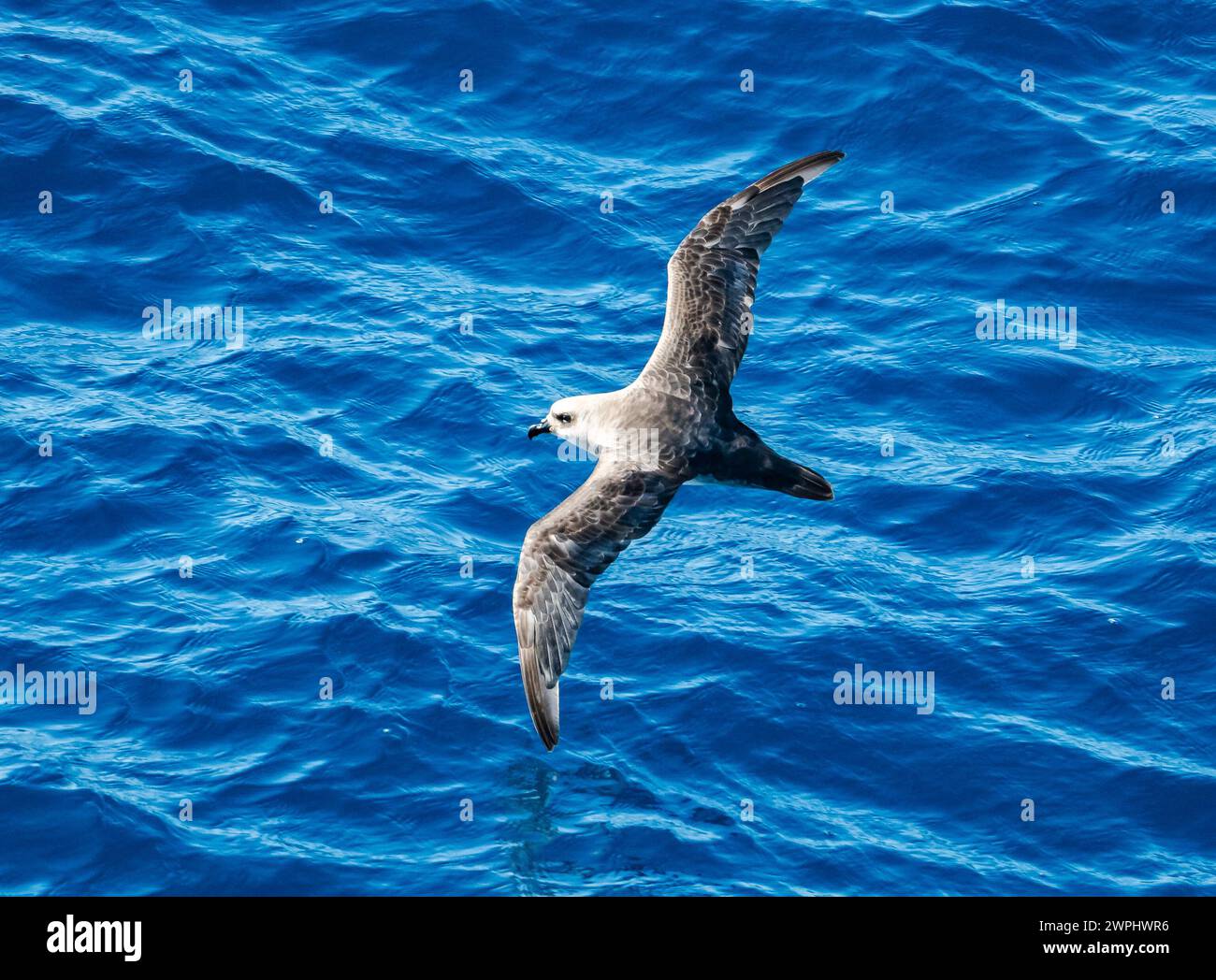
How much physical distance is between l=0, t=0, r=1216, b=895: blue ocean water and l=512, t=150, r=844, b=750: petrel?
6.20 feet

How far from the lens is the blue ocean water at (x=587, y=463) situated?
1889 centimetres

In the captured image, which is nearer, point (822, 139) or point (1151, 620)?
point (1151, 620)

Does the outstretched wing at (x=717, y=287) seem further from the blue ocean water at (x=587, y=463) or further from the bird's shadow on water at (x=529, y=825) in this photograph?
the bird's shadow on water at (x=529, y=825)

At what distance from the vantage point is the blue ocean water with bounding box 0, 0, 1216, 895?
18891mm

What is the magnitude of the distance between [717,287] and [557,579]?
3.67m

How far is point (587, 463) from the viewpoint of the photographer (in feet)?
78.0

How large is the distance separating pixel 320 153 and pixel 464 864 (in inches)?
469

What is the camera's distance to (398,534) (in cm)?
2197

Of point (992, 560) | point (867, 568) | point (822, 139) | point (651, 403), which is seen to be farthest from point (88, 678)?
point (822, 139)

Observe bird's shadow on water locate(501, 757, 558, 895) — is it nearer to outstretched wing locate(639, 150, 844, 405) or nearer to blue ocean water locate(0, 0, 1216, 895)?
blue ocean water locate(0, 0, 1216, 895)

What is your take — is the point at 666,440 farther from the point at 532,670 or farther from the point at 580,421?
the point at 532,670

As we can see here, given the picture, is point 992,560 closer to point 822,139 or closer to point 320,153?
point 822,139

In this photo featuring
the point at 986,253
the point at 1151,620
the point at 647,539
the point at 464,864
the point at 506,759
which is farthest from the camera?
the point at 986,253

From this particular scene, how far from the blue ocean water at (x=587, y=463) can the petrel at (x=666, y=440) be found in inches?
74.4
